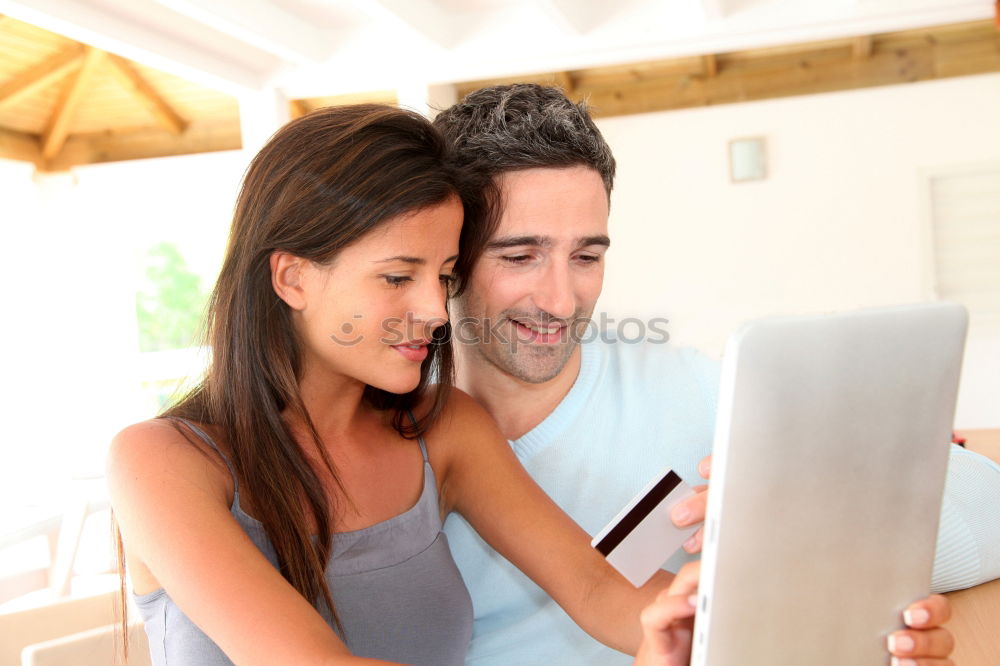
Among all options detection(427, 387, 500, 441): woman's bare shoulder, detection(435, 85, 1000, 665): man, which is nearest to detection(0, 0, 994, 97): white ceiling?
detection(435, 85, 1000, 665): man

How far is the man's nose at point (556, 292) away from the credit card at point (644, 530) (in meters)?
0.63

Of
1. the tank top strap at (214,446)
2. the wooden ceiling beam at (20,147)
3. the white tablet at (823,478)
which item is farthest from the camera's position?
the wooden ceiling beam at (20,147)

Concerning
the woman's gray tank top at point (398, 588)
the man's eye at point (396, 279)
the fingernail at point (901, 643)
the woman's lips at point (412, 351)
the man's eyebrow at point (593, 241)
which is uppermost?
the man's eyebrow at point (593, 241)

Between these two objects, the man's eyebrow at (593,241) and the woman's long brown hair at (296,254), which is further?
the man's eyebrow at (593,241)

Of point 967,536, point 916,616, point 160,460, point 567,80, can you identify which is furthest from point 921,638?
point 567,80

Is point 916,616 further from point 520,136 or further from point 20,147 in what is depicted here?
point 20,147

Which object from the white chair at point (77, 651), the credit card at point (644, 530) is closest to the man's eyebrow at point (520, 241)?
the credit card at point (644, 530)

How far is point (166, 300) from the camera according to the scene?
334 inches

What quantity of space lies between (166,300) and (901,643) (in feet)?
27.1

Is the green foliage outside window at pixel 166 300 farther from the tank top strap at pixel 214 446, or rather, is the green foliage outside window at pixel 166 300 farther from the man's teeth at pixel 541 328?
the tank top strap at pixel 214 446

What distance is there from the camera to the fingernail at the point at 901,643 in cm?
92

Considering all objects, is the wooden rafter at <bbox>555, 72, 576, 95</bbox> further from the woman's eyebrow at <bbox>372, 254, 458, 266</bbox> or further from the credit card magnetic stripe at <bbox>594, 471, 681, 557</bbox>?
the credit card magnetic stripe at <bbox>594, 471, 681, 557</bbox>

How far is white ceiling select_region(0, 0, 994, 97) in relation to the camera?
4727mm

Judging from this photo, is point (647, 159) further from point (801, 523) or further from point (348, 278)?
point (801, 523)
